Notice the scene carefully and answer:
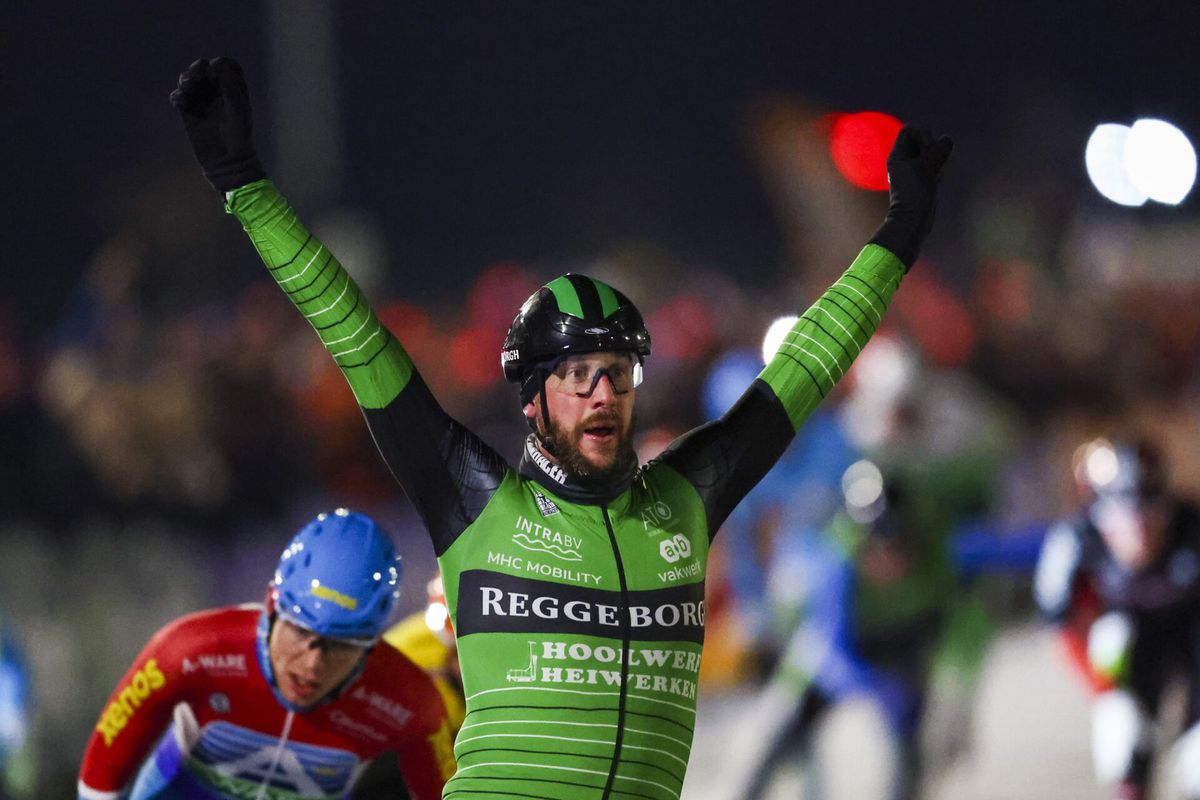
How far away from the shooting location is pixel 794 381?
379 cm

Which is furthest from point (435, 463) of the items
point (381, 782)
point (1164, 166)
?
point (1164, 166)

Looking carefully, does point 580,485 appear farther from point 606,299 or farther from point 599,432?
point 606,299

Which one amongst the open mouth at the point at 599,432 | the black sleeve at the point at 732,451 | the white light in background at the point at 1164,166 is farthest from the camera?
the white light in background at the point at 1164,166

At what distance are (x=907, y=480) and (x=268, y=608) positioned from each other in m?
4.82

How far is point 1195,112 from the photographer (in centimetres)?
1734

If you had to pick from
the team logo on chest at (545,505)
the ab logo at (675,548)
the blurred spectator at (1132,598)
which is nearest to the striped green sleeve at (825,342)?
the ab logo at (675,548)

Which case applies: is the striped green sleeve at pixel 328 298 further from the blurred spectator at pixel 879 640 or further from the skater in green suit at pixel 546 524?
the blurred spectator at pixel 879 640

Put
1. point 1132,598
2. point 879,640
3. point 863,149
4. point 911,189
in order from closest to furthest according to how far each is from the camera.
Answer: point 911,189
point 1132,598
point 879,640
point 863,149

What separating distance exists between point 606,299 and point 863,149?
530 inches

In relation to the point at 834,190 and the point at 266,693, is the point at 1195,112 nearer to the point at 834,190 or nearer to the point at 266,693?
the point at 834,190

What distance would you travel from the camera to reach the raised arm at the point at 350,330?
3457 mm

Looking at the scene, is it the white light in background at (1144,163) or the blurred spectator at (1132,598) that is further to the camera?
the white light in background at (1144,163)

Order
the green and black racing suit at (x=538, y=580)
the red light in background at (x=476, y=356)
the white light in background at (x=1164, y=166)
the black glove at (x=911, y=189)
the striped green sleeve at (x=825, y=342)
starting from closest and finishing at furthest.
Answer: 1. the green and black racing suit at (x=538, y=580)
2. the striped green sleeve at (x=825, y=342)
3. the black glove at (x=911, y=189)
4. the white light in background at (x=1164, y=166)
5. the red light in background at (x=476, y=356)

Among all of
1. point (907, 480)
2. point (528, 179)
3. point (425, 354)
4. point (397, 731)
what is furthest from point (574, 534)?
point (528, 179)
